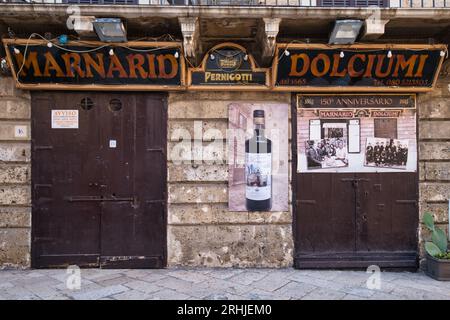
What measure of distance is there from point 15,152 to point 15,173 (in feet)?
1.17

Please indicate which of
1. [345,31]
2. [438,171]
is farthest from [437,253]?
[345,31]

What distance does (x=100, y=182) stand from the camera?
5.14 meters

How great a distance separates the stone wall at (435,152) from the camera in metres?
5.28

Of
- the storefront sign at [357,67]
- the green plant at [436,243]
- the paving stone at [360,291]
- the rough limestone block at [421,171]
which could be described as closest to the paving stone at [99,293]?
the paving stone at [360,291]

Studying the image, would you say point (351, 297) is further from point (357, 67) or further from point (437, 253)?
point (357, 67)

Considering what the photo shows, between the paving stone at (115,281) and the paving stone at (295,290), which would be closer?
the paving stone at (295,290)

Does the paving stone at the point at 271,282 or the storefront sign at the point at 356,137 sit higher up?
the storefront sign at the point at 356,137

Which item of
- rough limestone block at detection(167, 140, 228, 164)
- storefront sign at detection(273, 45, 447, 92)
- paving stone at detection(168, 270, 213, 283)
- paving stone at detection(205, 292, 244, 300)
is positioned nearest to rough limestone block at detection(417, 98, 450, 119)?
storefront sign at detection(273, 45, 447, 92)

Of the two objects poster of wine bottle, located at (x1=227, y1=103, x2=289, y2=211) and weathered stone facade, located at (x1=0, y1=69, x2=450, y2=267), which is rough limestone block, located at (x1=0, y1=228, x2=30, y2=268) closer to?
weathered stone facade, located at (x1=0, y1=69, x2=450, y2=267)

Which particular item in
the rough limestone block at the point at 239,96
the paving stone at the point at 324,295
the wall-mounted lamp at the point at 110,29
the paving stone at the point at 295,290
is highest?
the wall-mounted lamp at the point at 110,29

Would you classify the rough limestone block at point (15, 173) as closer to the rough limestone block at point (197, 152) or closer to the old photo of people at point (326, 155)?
the rough limestone block at point (197, 152)

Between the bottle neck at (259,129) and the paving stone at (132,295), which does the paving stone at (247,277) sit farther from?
the bottle neck at (259,129)

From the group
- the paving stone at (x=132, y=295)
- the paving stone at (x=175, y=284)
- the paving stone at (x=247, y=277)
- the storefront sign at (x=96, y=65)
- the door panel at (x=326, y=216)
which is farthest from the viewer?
the door panel at (x=326, y=216)

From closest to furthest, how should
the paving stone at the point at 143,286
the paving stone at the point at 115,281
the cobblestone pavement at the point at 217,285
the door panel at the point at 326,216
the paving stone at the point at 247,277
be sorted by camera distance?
the cobblestone pavement at the point at 217,285 < the paving stone at the point at 143,286 < the paving stone at the point at 115,281 < the paving stone at the point at 247,277 < the door panel at the point at 326,216
